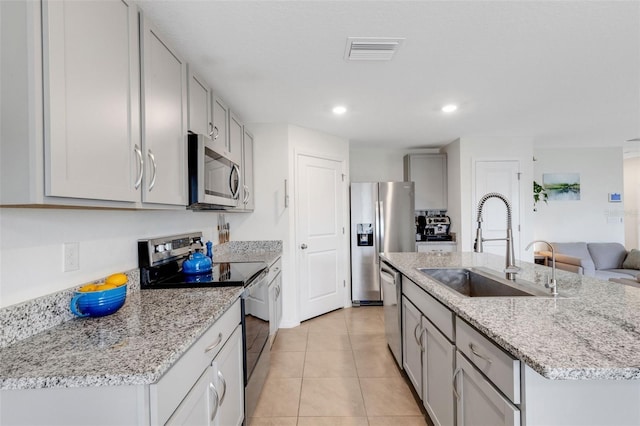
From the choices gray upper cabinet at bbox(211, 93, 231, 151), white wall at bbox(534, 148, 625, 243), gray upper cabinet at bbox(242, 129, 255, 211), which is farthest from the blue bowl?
white wall at bbox(534, 148, 625, 243)

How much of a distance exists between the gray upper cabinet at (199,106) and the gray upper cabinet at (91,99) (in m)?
0.54

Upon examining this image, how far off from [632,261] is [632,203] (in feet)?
6.33

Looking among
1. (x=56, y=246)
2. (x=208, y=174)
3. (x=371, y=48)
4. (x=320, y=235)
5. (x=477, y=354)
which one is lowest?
(x=477, y=354)

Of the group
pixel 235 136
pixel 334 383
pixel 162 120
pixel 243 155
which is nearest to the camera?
pixel 162 120

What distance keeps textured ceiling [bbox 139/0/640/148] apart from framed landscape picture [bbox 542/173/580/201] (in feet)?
5.10

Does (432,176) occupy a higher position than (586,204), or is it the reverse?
(432,176)

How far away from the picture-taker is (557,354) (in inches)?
32.2

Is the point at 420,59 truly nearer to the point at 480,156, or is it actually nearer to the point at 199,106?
the point at 199,106

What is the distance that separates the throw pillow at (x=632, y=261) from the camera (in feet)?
14.1

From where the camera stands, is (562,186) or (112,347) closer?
(112,347)

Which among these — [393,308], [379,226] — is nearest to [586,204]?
[379,226]

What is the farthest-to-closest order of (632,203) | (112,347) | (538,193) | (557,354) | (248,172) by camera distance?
1. (632,203)
2. (538,193)
3. (248,172)
4. (112,347)
5. (557,354)

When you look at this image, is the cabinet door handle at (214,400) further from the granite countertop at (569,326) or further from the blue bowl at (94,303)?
the granite countertop at (569,326)

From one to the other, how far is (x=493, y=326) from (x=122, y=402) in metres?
1.11
